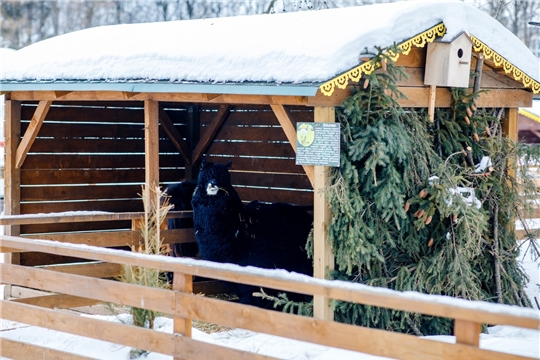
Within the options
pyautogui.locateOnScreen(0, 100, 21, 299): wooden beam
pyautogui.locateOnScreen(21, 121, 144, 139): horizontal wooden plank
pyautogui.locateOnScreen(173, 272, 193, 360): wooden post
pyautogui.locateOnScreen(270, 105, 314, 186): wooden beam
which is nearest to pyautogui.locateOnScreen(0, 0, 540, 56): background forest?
pyautogui.locateOnScreen(21, 121, 144, 139): horizontal wooden plank

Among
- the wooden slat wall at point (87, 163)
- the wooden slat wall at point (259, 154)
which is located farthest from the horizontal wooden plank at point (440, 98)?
the wooden slat wall at point (87, 163)

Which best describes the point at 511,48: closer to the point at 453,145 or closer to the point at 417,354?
the point at 453,145

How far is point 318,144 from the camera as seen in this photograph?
282 inches

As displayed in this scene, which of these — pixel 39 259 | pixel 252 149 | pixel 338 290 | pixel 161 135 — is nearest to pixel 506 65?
pixel 252 149

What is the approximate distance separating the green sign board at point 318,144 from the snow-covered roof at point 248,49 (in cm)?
50

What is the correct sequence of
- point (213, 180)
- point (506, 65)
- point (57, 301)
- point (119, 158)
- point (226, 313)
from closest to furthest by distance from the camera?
point (226, 313) < point (506, 65) < point (213, 180) < point (57, 301) < point (119, 158)

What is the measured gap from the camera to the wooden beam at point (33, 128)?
952cm

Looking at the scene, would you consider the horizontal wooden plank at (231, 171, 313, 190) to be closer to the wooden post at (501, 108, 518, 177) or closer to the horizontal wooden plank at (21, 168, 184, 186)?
the horizontal wooden plank at (21, 168, 184, 186)

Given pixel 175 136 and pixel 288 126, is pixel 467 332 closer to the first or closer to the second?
pixel 288 126

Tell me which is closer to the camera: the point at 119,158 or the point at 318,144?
the point at 318,144

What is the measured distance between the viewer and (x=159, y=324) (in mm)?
7328

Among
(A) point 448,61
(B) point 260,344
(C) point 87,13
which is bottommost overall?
(B) point 260,344

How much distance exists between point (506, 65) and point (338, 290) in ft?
15.8

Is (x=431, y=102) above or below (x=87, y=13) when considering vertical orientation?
below
